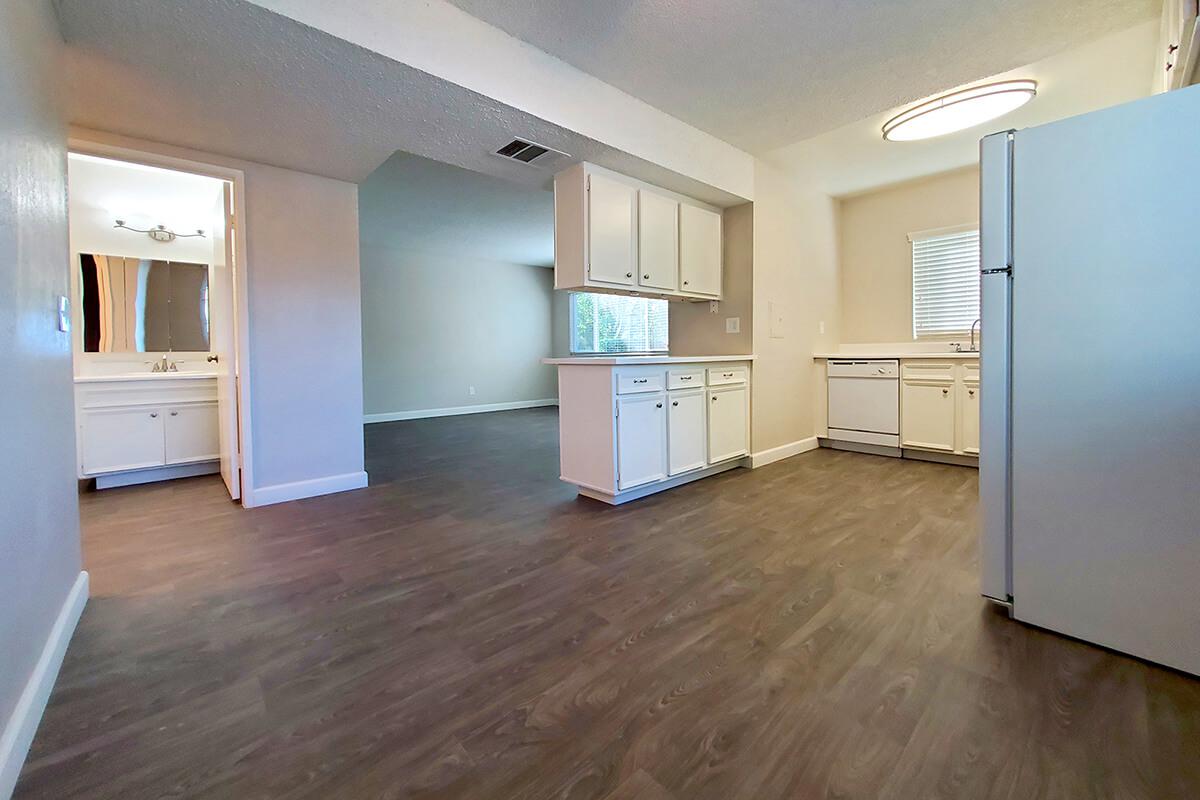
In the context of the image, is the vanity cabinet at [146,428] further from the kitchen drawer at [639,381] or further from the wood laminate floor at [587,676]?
the kitchen drawer at [639,381]

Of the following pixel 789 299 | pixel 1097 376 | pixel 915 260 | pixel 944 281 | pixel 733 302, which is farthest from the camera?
pixel 915 260

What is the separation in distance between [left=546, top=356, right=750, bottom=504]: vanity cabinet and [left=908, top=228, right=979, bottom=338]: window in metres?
2.47

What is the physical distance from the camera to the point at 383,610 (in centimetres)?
186

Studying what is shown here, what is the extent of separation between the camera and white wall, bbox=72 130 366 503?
319cm

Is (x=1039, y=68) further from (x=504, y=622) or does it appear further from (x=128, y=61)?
(x=128, y=61)

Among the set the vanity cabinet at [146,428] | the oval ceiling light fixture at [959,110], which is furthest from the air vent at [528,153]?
the vanity cabinet at [146,428]

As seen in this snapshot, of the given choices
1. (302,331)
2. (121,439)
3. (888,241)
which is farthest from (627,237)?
(121,439)

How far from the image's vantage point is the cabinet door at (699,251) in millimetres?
3826

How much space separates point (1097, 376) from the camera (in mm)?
1495

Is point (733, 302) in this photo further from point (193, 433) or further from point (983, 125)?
point (193, 433)

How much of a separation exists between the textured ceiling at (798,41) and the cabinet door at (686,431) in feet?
6.19

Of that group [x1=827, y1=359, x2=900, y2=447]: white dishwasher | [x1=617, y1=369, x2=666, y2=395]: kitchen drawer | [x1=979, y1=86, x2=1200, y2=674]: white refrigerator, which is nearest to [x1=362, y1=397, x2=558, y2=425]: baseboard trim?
[x1=617, y1=369, x2=666, y2=395]: kitchen drawer

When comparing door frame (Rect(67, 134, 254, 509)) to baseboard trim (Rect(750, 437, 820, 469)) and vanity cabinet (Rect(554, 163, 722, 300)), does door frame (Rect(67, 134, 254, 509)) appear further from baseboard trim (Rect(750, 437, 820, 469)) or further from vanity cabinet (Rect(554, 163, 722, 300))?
baseboard trim (Rect(750, 437, 820, 469))

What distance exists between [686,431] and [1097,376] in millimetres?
2212
